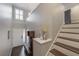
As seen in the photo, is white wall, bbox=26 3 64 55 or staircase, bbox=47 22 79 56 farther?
white wall, bbox=26 3 64 55

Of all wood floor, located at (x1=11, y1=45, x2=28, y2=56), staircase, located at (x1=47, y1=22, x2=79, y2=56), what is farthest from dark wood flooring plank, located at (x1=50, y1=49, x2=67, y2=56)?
wood floor, located at (x1=11, y1=45, x2=28, y2=56)

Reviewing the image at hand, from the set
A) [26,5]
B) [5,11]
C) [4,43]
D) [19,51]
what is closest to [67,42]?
[19,51]

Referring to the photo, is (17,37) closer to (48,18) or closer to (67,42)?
(48,18)

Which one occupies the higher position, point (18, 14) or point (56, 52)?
point (18, 14)

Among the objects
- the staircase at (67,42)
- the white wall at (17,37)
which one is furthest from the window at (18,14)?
the staircase at (67,42)

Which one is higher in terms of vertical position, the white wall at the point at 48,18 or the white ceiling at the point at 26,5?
the white ceiling at the point at 26,5

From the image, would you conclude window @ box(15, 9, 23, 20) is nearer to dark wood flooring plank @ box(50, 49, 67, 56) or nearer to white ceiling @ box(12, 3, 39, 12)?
white ceiling @ box(12, 3, 39, 12)

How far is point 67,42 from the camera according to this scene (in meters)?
1.89

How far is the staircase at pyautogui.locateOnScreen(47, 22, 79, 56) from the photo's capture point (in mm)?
1833

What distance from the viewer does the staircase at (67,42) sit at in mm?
1833

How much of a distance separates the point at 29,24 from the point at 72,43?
80 cm

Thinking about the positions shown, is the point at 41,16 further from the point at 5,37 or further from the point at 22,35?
the point at 5,37

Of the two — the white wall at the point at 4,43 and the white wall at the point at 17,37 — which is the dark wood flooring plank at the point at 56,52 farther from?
the white wall at the point at 4,43

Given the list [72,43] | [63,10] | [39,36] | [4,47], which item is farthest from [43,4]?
[4,47]
